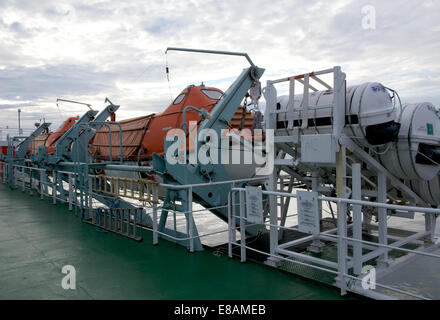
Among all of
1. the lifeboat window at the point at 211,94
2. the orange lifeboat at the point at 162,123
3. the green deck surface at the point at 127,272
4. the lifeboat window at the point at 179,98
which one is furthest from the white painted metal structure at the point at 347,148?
the lifeboat window at the point at 179,98

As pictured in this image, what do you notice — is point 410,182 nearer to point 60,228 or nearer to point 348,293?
point 348,293

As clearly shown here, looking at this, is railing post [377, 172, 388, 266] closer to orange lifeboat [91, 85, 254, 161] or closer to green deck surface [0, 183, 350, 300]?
green deck surface [0, 183, 350, 300]

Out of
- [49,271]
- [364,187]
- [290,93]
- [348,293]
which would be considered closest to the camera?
[348,293]

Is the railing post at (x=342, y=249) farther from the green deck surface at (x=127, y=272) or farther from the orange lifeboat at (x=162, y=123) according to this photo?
the orange lifeboat at (x=162, y=123)

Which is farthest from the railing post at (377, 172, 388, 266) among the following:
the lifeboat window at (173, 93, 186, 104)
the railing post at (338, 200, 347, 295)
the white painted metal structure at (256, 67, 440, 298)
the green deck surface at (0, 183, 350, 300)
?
the lifeboat window at (173, 93, 186, 104)

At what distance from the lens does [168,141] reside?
216 inches

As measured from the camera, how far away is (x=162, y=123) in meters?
8.37

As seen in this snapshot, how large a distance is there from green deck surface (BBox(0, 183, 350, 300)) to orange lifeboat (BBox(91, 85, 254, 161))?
2.74 metres

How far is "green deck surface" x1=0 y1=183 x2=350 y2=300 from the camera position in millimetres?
3778

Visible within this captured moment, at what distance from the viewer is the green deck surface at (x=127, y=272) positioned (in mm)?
3778

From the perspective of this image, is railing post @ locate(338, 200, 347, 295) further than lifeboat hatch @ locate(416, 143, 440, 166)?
No

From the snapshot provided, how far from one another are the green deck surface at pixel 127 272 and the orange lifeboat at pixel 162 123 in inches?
108
